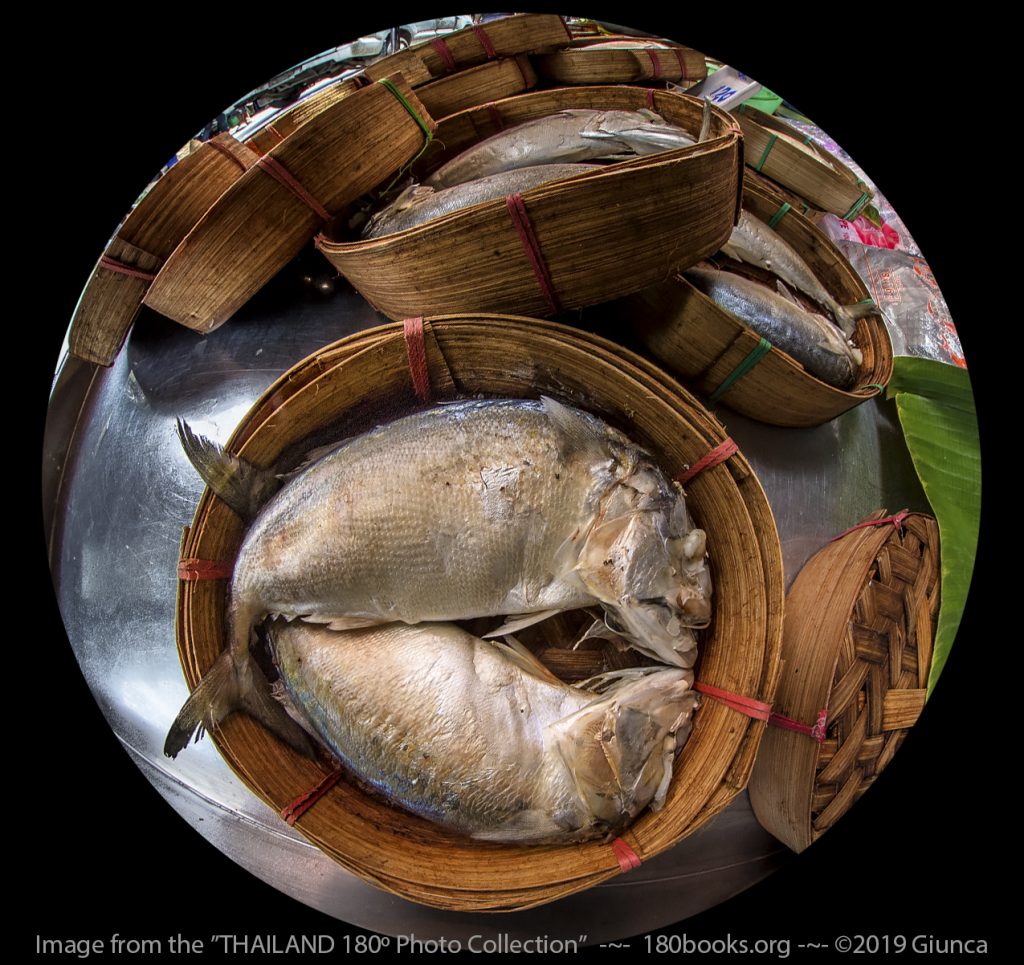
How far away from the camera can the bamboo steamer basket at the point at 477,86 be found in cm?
112

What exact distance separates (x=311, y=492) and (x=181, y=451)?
1.07 feet

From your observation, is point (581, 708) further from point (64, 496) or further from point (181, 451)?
point (64, 496)

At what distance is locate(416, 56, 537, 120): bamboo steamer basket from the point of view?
1117 mm

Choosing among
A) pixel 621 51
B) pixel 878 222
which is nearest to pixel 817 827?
pixel 878 222

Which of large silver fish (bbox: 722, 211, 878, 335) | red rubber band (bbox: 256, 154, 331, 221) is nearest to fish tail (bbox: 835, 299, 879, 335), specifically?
large silver fish (bbox: 722, 211, 878, 335)

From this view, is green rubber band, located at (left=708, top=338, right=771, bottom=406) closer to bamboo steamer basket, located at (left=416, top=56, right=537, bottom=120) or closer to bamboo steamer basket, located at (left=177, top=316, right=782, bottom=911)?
bamboo steamer basket, located at (left=177, top=316, right=782, bottom=911)

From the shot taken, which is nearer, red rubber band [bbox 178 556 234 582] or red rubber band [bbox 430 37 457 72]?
red rubber band [bbox 178 556 234 582]

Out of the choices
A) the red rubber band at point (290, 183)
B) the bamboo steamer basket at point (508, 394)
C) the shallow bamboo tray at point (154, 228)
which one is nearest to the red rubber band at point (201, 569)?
the bamboo steamer basket at point (508, 394)

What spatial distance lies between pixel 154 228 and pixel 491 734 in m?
0.96

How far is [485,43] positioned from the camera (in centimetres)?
114

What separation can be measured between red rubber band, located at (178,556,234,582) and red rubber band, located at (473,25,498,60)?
38.4 inches

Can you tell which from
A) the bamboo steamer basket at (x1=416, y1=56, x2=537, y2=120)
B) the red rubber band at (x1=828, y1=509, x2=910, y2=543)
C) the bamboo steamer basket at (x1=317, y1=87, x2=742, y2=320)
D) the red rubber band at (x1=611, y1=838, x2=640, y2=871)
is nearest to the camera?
the bamboo steamer basket at (x1=317, y1=87, x2=742, y2=320)

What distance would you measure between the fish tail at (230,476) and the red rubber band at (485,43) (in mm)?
822

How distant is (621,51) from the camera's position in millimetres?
1151
